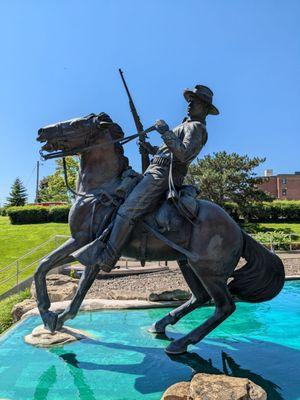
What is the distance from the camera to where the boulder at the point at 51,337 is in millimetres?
5630

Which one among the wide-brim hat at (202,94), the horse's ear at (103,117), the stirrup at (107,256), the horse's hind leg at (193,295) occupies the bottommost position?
the horse's hind leg at (193,295)

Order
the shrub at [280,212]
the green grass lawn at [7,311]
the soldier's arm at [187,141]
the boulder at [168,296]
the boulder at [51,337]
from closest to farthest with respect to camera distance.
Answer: the soldier's arm at [187,141]
the boulder at [51,337]
the green grass lawn at [7,311]
the boulder at [168,296]
the shrub at [280,212]

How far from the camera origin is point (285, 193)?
89250 millimetres

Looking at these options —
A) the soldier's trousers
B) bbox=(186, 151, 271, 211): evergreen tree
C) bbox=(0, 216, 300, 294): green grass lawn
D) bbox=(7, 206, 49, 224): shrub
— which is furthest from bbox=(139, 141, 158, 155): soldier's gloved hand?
bbox=(7, 206, 49, 224): shrub

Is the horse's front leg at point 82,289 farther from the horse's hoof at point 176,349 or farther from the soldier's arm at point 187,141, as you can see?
the soldier's arm at point 187,141

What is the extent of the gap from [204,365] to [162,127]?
3.00 meters

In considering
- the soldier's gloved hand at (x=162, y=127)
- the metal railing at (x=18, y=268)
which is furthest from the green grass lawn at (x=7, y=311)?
the soldier's gloved hand at (x=162, y=127)

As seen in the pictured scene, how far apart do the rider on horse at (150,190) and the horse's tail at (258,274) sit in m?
1.33

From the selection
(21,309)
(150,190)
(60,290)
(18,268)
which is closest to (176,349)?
(150,190)

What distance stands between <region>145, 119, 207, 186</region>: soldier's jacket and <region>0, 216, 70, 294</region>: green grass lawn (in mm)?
10873

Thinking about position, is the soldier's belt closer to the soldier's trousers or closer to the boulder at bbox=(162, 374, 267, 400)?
the soldier's trousers

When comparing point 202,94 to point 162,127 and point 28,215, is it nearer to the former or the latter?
point 162,127

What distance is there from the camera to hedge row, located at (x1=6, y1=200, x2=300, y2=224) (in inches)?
1338

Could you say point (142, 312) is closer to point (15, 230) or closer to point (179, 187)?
point (179, 187)
